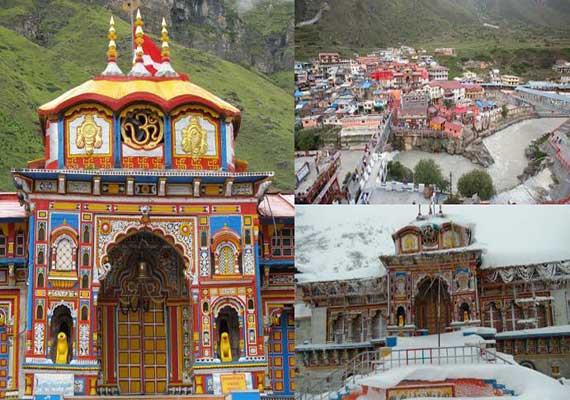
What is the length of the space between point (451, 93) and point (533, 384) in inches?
178

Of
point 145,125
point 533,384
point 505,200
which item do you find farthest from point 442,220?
point 145,125

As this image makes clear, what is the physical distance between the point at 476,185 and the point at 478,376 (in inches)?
116

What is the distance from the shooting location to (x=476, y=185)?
2444cm

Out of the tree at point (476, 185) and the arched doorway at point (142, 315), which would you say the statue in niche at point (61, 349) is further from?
the tree at point (476, 185)

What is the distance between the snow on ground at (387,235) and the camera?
2392 cm

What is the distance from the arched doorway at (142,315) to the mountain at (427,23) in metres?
3.52

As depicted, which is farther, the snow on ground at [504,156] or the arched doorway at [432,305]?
the snow on ground at [504,156]

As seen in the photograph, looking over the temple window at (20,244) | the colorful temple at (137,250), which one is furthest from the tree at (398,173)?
the temple window at (20,244)

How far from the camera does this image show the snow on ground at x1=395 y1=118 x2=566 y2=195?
80.4 feet

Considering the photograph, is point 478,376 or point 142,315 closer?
point 478,376

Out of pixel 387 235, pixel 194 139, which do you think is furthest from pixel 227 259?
pixel 387 235

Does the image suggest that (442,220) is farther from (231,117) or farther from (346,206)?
(231,117)

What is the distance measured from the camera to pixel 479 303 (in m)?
24.0

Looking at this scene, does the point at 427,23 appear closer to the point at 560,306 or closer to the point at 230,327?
the point at 560,306
